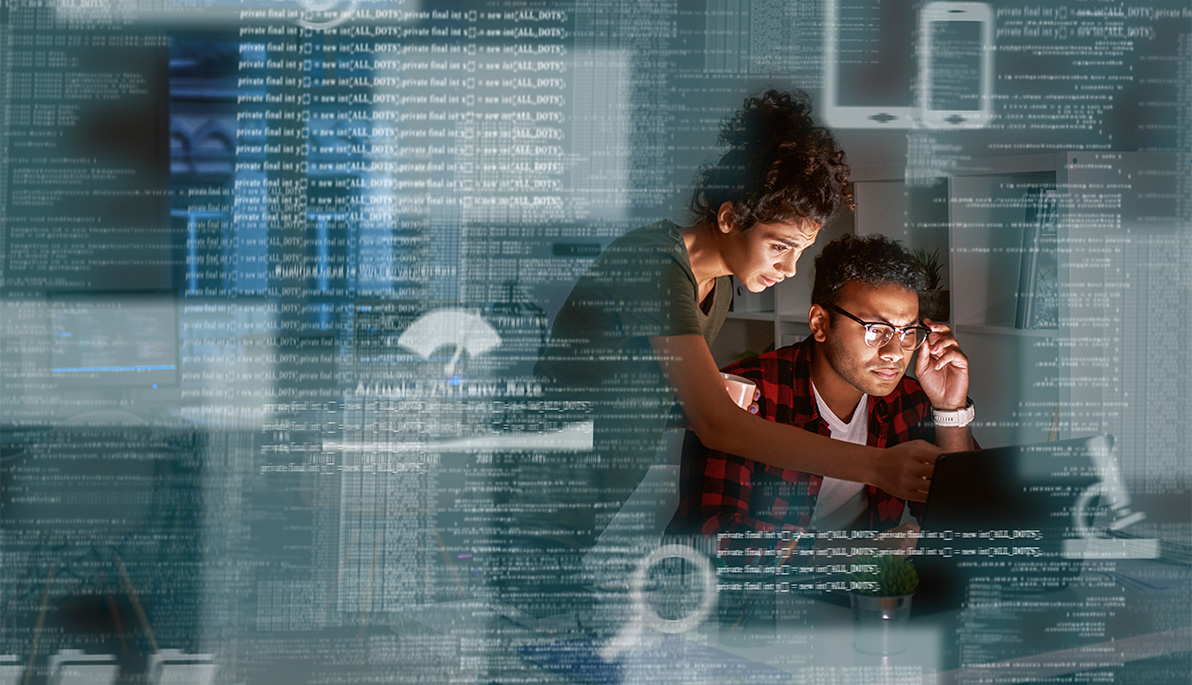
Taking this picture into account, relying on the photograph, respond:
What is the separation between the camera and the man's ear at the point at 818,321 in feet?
2.73

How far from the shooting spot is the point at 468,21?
2.60 ft

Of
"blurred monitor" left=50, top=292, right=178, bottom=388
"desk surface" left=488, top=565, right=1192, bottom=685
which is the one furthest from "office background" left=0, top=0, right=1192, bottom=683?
"desk surface" left=488, top=565, right=1192, bottom=685

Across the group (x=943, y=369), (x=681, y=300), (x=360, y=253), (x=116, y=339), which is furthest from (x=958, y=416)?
(x=116, y=339)

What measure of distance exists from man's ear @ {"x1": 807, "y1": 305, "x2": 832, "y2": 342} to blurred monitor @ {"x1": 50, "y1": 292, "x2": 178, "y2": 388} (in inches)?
22.2

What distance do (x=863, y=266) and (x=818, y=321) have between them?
0.21 feet

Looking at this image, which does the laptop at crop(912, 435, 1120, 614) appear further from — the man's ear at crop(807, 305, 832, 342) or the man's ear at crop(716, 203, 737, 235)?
the man's ear at crop(716, 203, 737, 235)

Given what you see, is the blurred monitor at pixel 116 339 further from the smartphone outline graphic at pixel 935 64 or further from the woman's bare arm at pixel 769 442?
the smartphone outline graphic at pixel 935 64

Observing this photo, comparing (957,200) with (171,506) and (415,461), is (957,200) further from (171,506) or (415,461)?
(171,506)

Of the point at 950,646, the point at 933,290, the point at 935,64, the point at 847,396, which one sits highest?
the point at 935,64

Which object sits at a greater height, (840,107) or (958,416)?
(840,107)

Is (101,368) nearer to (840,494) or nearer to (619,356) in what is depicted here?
(619,356)

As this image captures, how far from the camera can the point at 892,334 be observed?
33.4 inches

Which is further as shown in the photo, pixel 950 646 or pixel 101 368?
pixel 950 646

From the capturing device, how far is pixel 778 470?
835 millimetres
